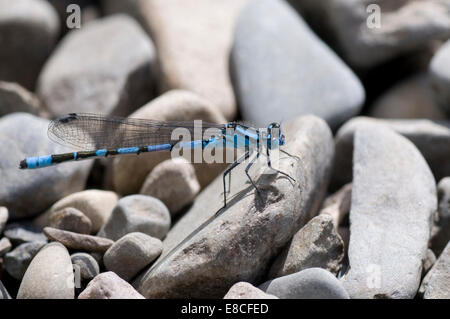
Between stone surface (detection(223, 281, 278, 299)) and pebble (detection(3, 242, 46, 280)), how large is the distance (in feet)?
5.94

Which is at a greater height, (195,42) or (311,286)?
(195,42)

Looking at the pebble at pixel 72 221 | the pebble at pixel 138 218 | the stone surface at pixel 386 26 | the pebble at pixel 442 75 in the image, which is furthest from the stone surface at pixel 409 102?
the pebble at pixel 72 221

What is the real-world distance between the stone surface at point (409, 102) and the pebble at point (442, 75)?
23cm

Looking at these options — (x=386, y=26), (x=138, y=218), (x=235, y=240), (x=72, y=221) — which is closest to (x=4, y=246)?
(x=72, y=221)

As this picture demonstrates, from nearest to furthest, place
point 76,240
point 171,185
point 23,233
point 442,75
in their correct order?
point 76,240 → point 23,233 → point 171,185 → point 442,75

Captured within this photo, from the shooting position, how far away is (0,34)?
7492 mm

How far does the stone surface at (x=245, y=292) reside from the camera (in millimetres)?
3695

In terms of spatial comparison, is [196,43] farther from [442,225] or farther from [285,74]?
[442,225]

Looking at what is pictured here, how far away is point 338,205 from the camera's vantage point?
17.3 ft

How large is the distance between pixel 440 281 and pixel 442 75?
289cm

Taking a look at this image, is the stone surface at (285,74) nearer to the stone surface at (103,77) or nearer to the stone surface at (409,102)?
the stone surface at (409,102)

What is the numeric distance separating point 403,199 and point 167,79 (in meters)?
3.36

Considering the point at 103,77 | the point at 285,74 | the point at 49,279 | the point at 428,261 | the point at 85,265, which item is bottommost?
the point at 428,261
